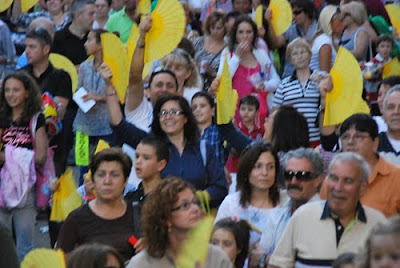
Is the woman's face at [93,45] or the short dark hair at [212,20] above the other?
the short dark hair at [212,20]

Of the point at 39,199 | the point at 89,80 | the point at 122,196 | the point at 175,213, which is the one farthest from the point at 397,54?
the point at 175,213

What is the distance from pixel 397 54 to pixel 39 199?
16.0ft

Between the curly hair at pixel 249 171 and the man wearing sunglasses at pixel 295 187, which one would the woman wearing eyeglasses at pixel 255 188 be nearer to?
the curly hair at pixel 249 171

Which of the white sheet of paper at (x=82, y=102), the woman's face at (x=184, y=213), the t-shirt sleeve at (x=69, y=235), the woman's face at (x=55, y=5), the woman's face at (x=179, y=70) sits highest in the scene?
the woman's face at (x=55, y=5)

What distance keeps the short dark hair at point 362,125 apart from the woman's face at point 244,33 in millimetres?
4720

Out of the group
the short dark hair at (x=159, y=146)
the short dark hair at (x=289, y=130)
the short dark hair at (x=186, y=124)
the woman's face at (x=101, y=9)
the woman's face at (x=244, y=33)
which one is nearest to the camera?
the short dark hair at (x=159, y=146)

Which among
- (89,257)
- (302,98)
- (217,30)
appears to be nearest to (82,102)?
(302,98)

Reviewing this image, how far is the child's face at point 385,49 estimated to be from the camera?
1387 centimetres

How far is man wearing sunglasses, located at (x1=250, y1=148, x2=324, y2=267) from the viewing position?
28.7ft

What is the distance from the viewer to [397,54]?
13992mm

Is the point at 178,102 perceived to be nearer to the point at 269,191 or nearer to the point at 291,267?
the point at 269,191

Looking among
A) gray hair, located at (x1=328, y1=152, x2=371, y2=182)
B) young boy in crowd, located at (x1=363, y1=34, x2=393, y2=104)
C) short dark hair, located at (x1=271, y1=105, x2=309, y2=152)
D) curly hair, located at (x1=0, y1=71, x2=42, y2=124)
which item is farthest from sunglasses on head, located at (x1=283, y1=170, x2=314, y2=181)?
young boy in crowd, located at (x1=363, y1=34, x2=393, y2=104)

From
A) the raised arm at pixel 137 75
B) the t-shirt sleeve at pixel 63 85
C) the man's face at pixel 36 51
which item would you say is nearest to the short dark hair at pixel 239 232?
the raised arm at pixel 137 75

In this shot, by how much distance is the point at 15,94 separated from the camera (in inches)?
424
